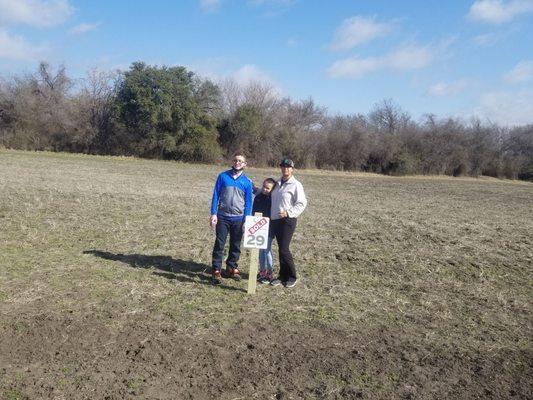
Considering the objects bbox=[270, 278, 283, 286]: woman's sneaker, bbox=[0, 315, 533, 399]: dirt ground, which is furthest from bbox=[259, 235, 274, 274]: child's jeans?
bbox=[0, 315, 533, 399]: dirt ground

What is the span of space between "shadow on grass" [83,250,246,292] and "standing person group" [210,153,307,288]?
1.31ft

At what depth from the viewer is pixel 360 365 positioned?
464cm

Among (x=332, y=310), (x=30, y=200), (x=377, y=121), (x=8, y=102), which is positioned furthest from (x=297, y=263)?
(x=377, y=121)

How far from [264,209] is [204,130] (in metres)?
34.2

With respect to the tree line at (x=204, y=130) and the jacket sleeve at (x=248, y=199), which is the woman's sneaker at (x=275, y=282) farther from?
the tree line at (x=204, y=130)

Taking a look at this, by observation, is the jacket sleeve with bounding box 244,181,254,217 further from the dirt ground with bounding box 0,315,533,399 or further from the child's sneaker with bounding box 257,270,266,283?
the dirt ground with bounding box 0,315,533,399

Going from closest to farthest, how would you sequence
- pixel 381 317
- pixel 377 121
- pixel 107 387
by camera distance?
1. pixel 107 387
2. pixel 381 317
3. pixel 377 121

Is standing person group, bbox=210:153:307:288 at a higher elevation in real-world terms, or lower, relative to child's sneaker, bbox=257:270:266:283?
higher

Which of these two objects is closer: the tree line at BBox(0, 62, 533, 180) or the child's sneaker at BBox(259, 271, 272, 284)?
the child's sneaker at BBox(259, 271, 272, 284)

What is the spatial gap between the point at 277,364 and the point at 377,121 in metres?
62.0

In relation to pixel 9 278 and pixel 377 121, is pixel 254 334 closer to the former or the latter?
pixel 9 278

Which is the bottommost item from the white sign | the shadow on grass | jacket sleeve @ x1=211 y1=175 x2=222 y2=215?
the shadow on grass

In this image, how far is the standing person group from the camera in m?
6.73

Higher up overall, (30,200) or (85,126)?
(85,126)
